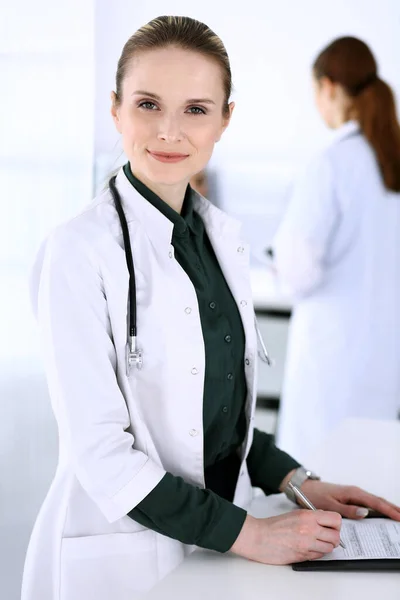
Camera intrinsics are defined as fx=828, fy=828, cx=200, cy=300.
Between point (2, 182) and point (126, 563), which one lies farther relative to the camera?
point (2, 182)

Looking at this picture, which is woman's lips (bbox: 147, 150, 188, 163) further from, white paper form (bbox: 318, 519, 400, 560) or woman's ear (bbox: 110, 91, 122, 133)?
white paper form (bbox: 318, 519, 400, 560)

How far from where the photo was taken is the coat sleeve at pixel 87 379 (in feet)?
3.80

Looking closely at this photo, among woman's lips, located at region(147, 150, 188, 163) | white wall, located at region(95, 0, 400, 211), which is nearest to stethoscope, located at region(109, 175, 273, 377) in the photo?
woman's lips, located at region(147, 150, 188, 163)

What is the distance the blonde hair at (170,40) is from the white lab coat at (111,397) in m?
0.19

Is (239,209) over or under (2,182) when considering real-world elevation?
under

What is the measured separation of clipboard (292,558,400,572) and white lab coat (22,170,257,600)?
214 mm

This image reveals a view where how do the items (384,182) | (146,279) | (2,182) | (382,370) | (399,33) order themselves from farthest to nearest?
1. (399,33)
2. (382,370)
3. (384,182)
4. (2,182)
5. (146,279)

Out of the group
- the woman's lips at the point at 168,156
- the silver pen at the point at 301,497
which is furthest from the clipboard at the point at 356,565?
the woman's lips at the point at 168,156

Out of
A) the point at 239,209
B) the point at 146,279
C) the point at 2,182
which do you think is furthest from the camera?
the point at 239,209

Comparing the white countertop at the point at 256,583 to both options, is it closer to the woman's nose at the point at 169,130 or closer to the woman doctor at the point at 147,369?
the woman doctor at the point at 147,369

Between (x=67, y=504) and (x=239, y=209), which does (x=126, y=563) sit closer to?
(x=67, y=504)

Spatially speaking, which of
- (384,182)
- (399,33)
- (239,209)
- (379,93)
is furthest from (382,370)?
(399,33)

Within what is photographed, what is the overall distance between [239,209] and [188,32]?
3383mm

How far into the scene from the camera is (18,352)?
1.53 metres
